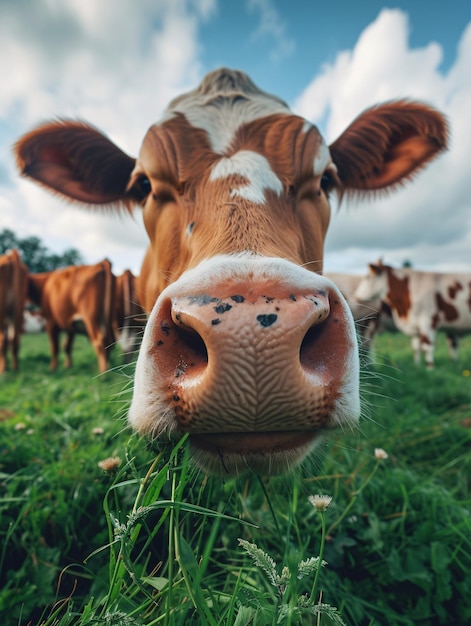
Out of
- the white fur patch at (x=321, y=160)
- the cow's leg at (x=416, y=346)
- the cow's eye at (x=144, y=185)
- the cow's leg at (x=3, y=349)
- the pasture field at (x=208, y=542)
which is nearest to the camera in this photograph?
the pasture field at (x=208, y=542)

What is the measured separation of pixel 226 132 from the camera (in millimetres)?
2074

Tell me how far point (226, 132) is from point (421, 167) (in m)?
1.90

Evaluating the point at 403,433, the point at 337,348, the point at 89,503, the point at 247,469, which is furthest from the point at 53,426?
the point at 403,433

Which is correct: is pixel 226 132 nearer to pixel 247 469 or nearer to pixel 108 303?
pixel 247 469

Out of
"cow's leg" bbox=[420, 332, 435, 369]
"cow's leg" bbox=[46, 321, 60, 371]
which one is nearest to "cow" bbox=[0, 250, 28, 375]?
"cow's leg" bbox=[46, 321, 60, 371]

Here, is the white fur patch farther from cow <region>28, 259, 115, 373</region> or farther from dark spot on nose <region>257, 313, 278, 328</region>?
cow <region>28, 259, 115, 373</region>

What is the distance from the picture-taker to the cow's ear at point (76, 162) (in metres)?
2.79

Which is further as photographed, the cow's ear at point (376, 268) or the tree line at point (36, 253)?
the tree line at point (36, 253)

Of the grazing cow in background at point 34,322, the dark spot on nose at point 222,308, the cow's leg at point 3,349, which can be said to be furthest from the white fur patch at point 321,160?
the grazing cow in background at point 34,322

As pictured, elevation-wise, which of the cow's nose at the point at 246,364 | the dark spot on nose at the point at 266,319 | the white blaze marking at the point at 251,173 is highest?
the white blaze marking at the point at 251,173

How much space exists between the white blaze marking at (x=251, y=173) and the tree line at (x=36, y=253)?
56.7m

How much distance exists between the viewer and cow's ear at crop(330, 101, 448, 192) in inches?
111

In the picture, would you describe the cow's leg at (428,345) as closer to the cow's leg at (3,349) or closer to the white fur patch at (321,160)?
the white fur patch at (321,160)

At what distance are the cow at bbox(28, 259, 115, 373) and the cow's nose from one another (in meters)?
5.37
